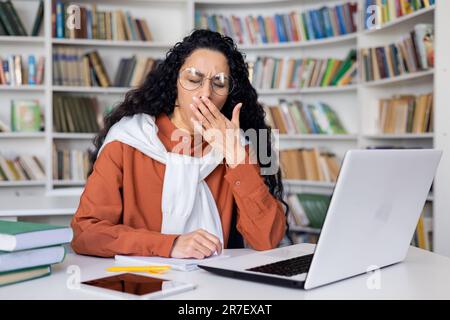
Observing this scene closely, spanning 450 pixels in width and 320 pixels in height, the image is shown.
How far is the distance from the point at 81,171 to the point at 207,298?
3.48 m

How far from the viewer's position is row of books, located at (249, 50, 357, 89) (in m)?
4.25

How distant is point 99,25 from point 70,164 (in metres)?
1.03

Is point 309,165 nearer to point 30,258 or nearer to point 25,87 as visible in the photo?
point 25,87

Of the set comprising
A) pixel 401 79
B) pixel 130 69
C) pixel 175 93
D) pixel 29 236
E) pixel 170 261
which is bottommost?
pixel 170 261

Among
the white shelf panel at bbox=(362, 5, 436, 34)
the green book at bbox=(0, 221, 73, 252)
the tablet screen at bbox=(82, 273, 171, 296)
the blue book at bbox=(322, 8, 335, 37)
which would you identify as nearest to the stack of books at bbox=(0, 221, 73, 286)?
the green book at bbox=(0, 221, 73, 252)

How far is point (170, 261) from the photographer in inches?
53.2

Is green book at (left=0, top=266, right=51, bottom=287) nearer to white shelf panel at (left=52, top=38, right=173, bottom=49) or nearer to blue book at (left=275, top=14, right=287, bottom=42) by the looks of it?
white shelf panel at (left=52, top=38, right=173, bottom=49)

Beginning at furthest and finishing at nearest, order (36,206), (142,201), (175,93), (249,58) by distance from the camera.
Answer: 1. (249,58)
2. (36,206)
3. (175,93)
4. (142,201)

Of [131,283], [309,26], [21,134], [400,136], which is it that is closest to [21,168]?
[21,134]

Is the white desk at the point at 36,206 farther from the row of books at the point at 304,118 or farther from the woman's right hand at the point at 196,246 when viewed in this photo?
the row of books at the point at 304,118
